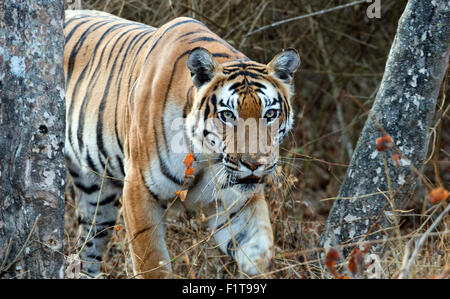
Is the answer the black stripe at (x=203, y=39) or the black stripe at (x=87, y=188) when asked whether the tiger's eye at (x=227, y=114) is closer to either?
the black stripe at (x=203, y=39)

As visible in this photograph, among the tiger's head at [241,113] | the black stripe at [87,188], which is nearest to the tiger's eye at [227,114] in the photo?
the tiger's head at [241,113]

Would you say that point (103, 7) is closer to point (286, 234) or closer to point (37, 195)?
point (286, 234)

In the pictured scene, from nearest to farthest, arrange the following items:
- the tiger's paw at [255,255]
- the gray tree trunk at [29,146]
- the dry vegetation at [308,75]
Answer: the gray tree trunk at [29,146]
the tiger's paw at [255,255]
the dry vegetation at [308,75]

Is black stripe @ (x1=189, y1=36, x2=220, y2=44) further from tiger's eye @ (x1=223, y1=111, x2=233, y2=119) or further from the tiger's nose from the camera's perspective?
the tiger's nose

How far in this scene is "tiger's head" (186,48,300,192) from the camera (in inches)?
132

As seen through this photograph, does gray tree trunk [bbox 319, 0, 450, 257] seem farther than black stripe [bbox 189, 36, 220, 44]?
No

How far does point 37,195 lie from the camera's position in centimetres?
287

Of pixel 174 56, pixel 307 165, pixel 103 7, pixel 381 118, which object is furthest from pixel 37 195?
pixel 307 165

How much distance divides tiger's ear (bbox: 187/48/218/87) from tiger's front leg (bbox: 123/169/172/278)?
2.11 ft

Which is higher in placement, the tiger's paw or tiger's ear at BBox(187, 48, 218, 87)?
tiger's ear at BBox(187, 48, 218, 87)

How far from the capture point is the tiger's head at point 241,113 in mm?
3363

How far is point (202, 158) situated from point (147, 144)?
30 cm

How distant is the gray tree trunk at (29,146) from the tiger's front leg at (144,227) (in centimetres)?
89

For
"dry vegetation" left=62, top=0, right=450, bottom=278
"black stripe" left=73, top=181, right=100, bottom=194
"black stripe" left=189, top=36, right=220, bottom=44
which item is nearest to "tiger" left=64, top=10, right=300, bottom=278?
"black stripe" left=189, top=36, right=220, bottom=44
